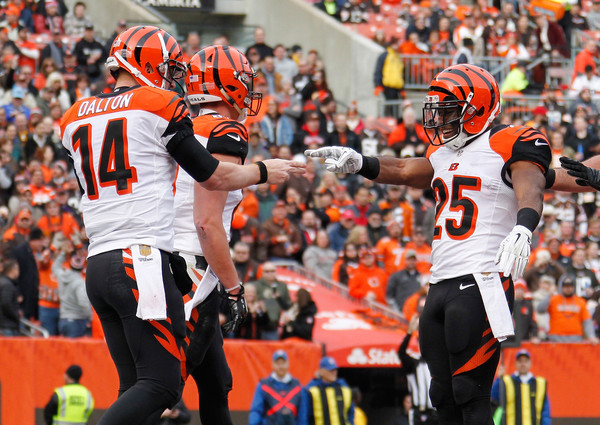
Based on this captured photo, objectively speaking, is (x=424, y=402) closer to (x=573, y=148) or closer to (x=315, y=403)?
(x=315, y=403)

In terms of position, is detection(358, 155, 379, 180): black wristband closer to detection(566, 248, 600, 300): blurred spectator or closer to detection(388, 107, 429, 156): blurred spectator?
detection(566, 248, 600, 300): blurred spectator

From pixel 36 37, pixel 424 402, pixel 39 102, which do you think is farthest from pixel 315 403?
pixel 36 37

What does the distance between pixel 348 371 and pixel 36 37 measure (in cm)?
793

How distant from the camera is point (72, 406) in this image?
1005 cm

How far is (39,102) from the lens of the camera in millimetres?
15500

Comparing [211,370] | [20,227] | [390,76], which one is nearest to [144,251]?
[211,370]

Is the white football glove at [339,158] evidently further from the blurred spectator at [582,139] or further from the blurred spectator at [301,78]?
the blurred spectator at [301,78]

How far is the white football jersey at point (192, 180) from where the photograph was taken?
5785mm

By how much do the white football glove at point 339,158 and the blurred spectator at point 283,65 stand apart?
472 inches

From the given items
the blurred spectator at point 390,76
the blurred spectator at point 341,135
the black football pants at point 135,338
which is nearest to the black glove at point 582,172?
the black football pants at point 135,338

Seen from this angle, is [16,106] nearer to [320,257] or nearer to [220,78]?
[320,257]

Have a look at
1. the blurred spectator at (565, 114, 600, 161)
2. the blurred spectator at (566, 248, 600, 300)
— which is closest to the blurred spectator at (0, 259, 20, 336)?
the blurred spectator at (566, 248, 600, 300)

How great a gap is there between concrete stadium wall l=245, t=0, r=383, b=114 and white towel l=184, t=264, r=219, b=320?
13.6 m

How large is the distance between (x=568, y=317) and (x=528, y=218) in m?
7.45
